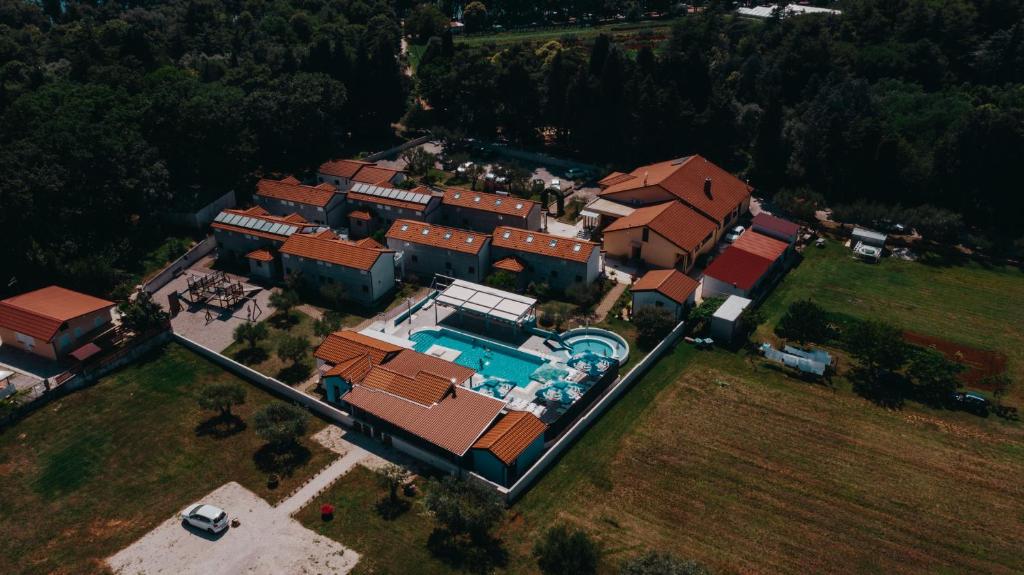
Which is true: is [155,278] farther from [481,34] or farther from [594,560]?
[481,34]

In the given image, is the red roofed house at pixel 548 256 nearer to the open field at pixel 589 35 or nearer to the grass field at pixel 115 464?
the grass field at pixel 115 464

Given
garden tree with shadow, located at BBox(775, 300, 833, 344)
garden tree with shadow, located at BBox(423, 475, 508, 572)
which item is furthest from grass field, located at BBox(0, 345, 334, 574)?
garden tree with shadow, located at BBox(775, 300, 833, 344)

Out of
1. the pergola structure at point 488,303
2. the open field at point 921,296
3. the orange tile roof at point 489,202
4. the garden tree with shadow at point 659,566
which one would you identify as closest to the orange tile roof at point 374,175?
the orange tile roof at point 489,202

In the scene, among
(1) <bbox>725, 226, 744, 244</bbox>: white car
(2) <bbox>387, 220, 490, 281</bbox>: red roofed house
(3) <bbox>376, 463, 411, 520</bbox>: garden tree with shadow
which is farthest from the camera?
(1) <bbox>725, 226, 744, 244</bbox>: white car

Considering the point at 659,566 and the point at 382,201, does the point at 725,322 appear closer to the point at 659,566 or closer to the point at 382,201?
the point at 659,566

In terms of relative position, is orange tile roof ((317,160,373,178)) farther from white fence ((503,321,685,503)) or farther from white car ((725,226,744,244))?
white fence ((503,321,685,503))

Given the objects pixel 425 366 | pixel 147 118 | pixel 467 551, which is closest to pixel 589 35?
pixel 147 118
